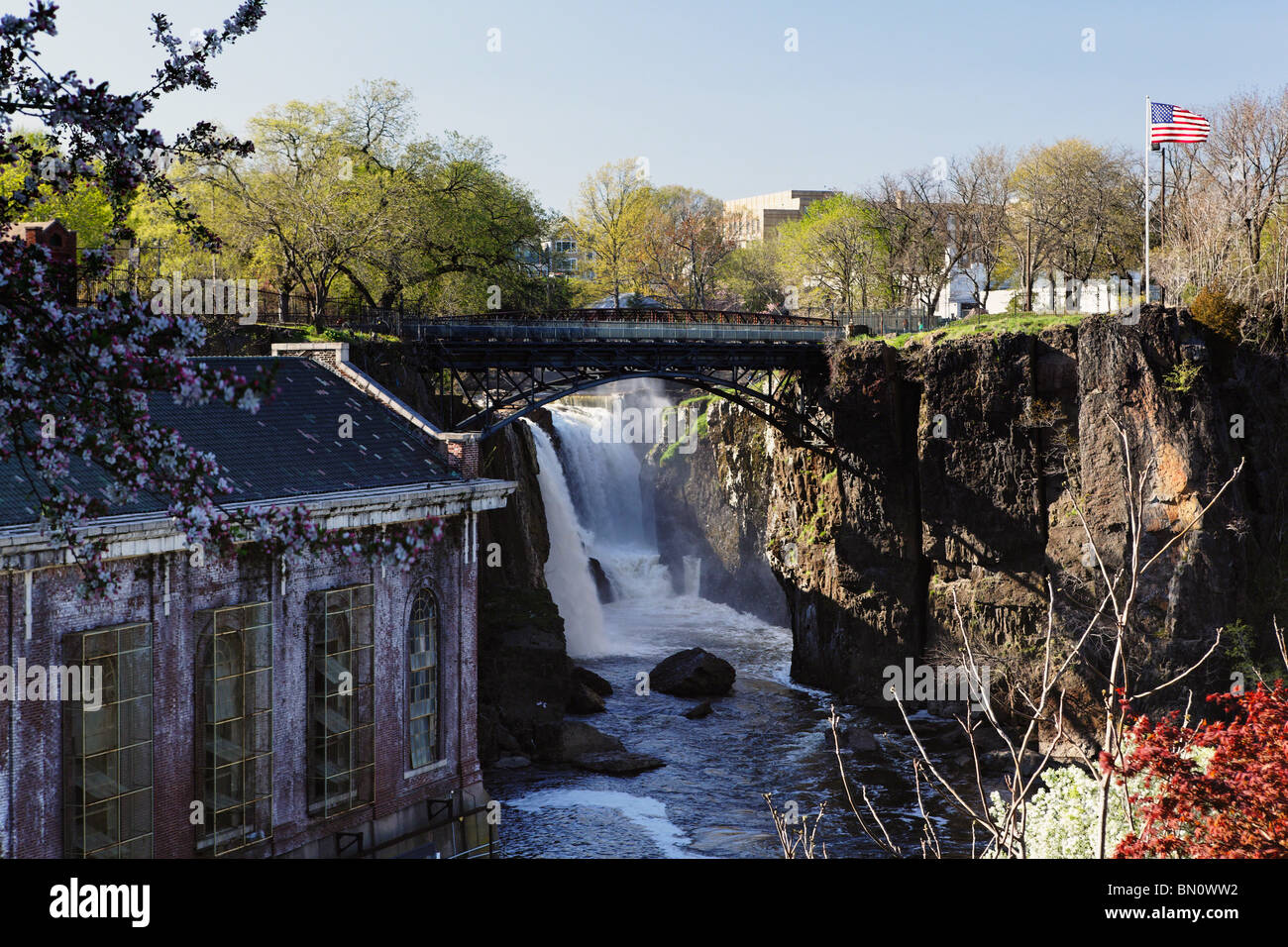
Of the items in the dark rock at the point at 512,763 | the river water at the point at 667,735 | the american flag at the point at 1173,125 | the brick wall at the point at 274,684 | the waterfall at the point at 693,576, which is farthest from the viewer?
the waterfall at the point at 693,576

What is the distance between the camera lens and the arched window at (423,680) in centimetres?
2334

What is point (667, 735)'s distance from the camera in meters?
36.4

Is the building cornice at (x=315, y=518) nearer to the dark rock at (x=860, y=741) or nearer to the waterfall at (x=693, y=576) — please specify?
the dark rock at (x=860, y=741)

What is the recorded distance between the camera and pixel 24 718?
16906 mm

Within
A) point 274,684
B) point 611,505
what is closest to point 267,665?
point 274,684

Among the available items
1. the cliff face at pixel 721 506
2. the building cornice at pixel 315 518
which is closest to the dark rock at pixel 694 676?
the cliff face at pixel 721 506

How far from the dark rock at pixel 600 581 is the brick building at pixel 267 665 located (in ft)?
98.3

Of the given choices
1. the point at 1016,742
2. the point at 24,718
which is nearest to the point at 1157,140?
the point at 1016,742

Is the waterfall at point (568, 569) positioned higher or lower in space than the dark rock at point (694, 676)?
higher

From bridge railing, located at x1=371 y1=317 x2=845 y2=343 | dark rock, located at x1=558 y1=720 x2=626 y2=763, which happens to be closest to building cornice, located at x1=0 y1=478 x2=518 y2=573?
dark rock, located at x1=558 y1=720 x2=626 y2=763

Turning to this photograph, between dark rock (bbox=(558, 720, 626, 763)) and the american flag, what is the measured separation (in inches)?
954

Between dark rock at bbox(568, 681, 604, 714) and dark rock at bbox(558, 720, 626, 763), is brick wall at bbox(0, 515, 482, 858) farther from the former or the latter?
dark rock at bbox(568, 681, 604, 714)
